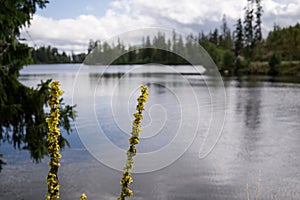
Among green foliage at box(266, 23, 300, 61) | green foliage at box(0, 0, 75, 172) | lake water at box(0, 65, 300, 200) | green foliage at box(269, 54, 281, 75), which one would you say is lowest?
lake water at box(0, 65, 300, 200)

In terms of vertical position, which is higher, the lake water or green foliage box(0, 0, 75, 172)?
green foliage box(0, 0, 75, 172)

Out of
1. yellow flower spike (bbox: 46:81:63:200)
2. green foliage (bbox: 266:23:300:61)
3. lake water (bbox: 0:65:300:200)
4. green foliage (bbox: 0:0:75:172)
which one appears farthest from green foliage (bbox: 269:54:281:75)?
yellow flower spike (bbox: 46:81:63:200)

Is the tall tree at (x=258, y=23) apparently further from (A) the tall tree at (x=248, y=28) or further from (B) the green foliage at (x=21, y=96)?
(B) the green foliage at (x=21, y=96)

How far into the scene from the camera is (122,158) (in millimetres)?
9102

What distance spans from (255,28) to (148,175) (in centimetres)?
6519

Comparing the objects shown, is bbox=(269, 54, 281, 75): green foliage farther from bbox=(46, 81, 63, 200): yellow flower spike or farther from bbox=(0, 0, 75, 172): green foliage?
bbox=(46, 81, 63, 200): yellow flower spike

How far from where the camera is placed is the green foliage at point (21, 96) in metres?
6.07

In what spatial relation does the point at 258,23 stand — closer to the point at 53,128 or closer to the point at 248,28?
the point at 248,28

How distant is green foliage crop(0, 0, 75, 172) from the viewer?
19.9ft

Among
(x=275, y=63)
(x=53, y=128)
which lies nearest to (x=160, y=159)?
(x=53, y=128)

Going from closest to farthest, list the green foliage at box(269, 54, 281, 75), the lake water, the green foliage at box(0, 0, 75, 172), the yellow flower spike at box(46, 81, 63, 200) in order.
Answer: the yellow flower spike at box(46, 81, 63, 200) → the lake water → the green foliage at box(0, 0, 75, 172) → the green foliage at box(269, 54, 281, 75)

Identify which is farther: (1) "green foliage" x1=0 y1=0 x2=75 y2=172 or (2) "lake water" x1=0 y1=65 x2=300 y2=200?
(1) "green foliage" x1=0 y1=0 x2=75 y2=172

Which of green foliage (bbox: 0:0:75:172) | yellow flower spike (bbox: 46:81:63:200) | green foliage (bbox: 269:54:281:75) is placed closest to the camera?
yellow flower spike (bbox: 46:81:63:200)

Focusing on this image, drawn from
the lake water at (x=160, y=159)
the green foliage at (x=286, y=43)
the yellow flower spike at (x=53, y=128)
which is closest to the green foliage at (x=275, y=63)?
the green foliage at (x=286, y=43)
